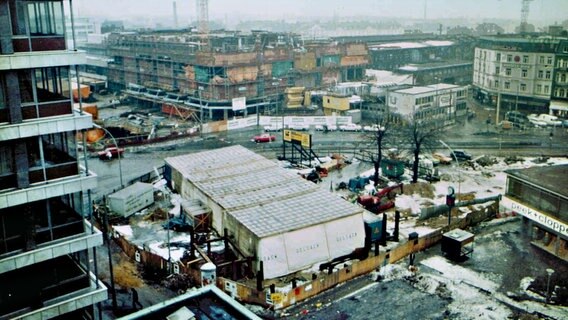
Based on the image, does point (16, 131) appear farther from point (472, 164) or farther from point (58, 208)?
point (472, 164)

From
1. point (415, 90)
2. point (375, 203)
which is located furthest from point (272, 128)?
point (375, 203)

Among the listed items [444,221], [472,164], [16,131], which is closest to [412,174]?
[472,164]

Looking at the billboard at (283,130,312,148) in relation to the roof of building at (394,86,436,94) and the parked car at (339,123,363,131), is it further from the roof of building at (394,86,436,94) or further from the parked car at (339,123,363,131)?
the roof of building at (394,86,436,94)

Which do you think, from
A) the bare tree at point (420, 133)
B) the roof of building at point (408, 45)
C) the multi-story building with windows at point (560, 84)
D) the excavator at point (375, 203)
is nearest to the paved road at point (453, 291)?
the excavator at point (375, 203)

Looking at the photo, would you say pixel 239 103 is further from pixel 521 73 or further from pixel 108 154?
pixel 521 73

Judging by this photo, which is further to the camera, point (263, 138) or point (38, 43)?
point (263, 138)

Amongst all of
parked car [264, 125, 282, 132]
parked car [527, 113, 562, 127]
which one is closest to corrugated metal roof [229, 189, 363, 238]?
parked car [264, 125, 282, 132]
